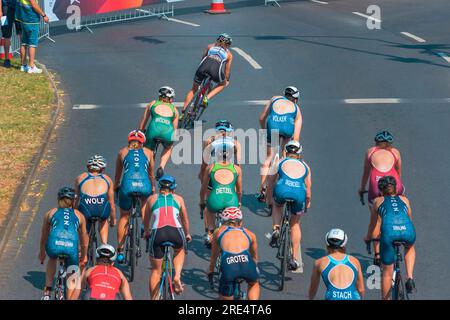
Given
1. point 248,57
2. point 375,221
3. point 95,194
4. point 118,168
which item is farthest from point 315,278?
point 248,57

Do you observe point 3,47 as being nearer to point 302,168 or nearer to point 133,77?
point 133,77

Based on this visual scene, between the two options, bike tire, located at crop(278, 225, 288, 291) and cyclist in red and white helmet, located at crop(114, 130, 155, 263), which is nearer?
bike tire, located at crop(278, 225, 288, 291)

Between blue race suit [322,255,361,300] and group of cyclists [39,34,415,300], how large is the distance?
0.04ft

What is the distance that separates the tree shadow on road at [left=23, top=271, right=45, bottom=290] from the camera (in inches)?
590

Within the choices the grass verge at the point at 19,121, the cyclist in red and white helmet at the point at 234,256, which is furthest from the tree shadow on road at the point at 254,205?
the cyclist in red and white helmet at the point at 234,256

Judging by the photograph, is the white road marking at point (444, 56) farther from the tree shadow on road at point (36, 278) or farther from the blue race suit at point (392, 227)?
the tree shadow on road at point (36, 278)

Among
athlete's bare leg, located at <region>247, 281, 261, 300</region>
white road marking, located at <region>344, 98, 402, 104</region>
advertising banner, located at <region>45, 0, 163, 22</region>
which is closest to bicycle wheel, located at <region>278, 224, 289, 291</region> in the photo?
athlete's bare leg, located at <region>247, 281, 261, 300</region>

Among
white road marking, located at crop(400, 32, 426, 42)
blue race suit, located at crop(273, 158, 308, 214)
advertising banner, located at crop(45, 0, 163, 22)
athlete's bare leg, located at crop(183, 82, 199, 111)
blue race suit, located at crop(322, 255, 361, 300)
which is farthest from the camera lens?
white road marking, located at crop(400, 32, 426, 42)

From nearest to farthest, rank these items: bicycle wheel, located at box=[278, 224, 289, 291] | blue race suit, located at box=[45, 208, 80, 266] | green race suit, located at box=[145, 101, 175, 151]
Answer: blue race suit, located at box=[45, 208, 80, 266], bicycle wheel, located at box=[278, 224, 289, 291], green race suit, located at box=[145, 101, 175, 151]

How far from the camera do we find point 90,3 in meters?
30.6

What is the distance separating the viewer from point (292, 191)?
15.0 metres

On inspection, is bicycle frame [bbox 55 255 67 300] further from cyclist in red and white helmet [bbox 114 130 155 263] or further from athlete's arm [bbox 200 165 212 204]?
athlete's arm [bbox 200 165 212 204]
